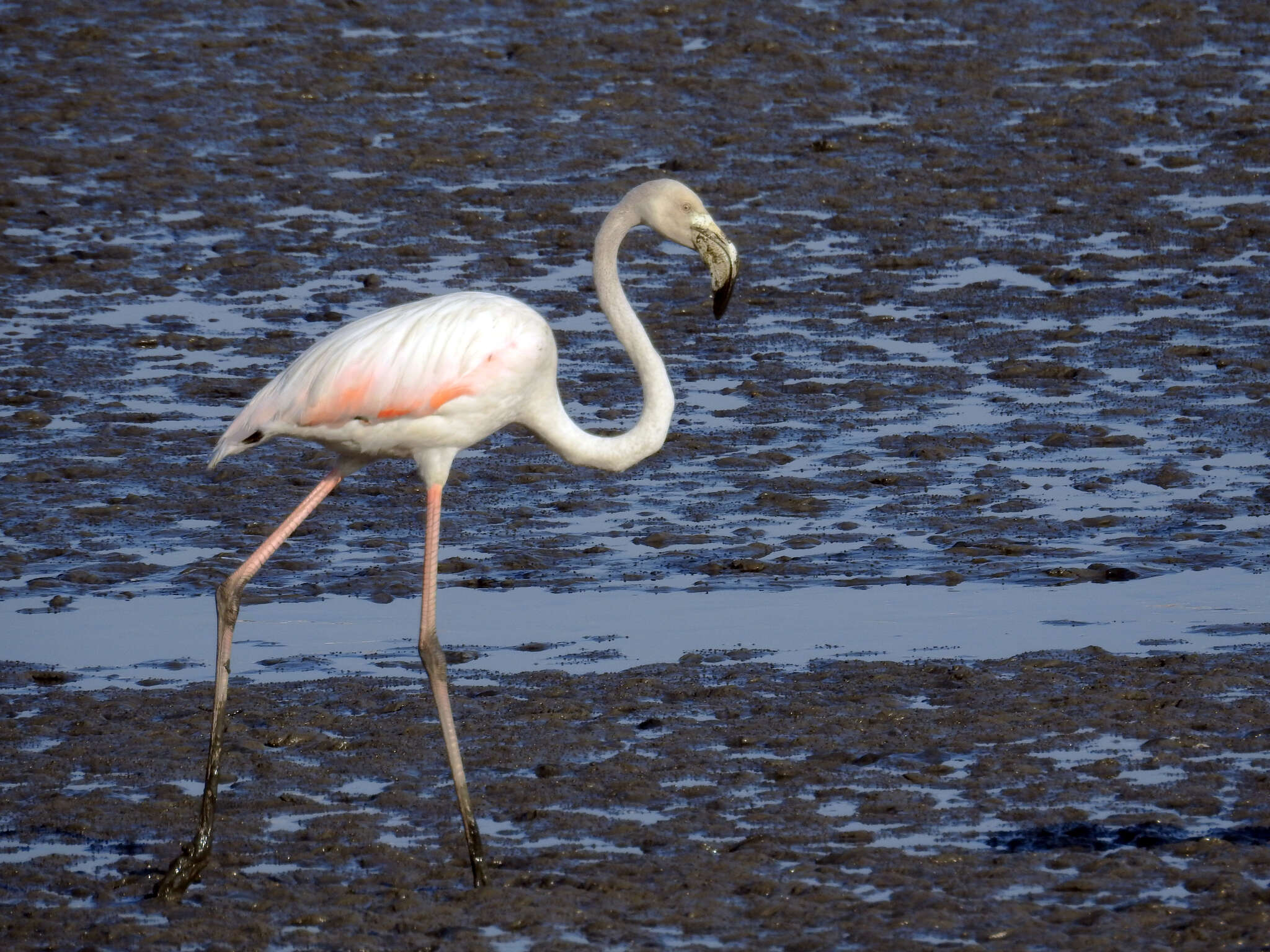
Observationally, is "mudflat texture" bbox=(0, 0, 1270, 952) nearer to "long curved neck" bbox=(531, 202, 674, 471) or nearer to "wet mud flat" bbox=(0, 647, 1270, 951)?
"wet mud flat" bbox=(0, 647, 1270, 951)

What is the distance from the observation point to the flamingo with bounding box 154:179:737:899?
6.97 meters

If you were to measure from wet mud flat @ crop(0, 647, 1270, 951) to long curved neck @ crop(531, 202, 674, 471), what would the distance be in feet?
3.17

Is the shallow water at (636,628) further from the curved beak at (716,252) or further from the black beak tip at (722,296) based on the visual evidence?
the curved beak at (716,252)

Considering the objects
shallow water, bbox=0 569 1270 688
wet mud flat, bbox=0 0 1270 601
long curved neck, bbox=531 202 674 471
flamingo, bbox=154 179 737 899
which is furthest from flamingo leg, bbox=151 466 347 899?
wet mud flat, bbox=0 0 1270 601

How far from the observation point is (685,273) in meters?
13.3

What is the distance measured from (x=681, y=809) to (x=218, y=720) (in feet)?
4.61

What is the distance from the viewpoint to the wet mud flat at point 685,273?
961 centimetres

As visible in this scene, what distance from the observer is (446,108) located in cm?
1652

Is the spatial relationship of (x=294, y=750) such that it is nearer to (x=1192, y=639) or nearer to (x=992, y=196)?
(x=1192, y=639)

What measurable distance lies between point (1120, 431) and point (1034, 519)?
1.30 meters

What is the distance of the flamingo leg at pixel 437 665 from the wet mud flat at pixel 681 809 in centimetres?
20

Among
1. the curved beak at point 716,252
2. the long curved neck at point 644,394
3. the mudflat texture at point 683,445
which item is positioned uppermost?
the curved beak at point 716,252

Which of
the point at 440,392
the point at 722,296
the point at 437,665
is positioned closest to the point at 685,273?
the point at 722,296

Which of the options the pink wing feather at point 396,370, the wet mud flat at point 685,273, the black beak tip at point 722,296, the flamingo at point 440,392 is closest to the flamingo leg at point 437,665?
the flamingo at point 440,392
